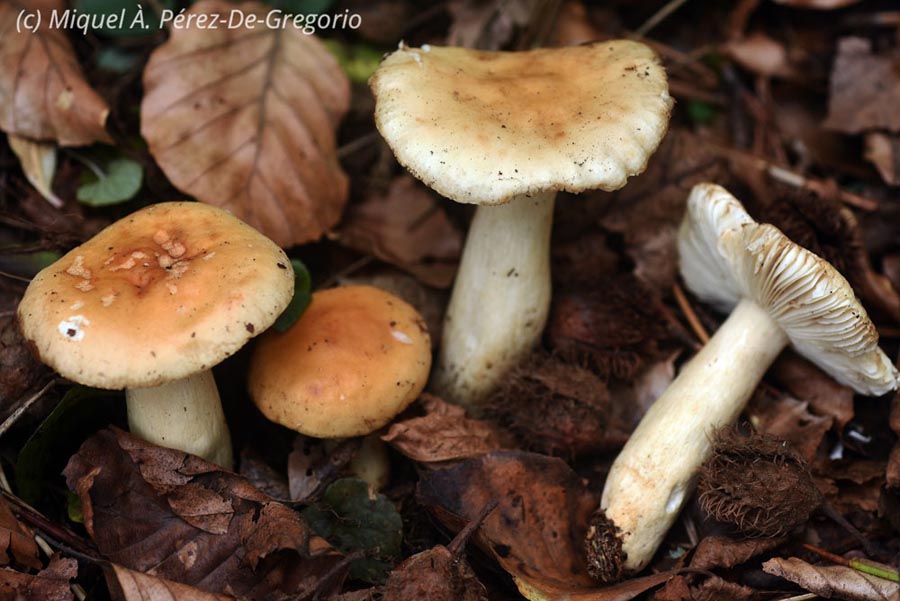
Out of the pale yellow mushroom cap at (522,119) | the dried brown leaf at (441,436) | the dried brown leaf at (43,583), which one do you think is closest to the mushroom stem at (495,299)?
the dried brown leaf at (441,436)

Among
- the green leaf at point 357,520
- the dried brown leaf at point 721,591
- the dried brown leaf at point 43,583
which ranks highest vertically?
the dried brown leaf at point 43,583

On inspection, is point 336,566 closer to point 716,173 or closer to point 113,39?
point 716,173

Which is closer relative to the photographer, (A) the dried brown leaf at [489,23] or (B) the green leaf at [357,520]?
(B) the green leaf at [357,520]


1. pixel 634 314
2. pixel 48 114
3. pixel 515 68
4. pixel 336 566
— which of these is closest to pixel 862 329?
pixel 634 314

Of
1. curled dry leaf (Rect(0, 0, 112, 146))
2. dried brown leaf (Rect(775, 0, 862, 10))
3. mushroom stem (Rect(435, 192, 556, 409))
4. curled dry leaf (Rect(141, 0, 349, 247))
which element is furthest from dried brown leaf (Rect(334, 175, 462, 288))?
dried brown leaf (Rect(775, 0, 862, 10))

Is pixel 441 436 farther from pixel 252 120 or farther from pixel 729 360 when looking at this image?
pixel 252 120

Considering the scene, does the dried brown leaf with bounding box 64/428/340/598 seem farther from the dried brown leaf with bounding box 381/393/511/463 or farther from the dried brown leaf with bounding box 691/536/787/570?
the dried brown leaf with bounding box 691/536/787/570

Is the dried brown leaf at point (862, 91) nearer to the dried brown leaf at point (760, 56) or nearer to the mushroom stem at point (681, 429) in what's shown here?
the dried brown leaf at point (760, 56)
